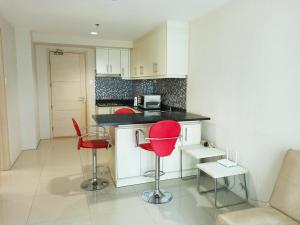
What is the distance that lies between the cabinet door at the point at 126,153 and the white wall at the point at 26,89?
97.8 inches

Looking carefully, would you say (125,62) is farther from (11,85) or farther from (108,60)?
(11,85)

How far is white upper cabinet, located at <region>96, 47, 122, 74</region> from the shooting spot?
5.16m

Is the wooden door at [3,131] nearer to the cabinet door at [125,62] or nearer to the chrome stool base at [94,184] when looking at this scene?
the chrome stool base at [94,184]

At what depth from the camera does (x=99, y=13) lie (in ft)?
10.5

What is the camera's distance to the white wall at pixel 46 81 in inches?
209

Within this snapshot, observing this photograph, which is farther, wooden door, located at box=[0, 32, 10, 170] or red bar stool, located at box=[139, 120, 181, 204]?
wooden door, located at box=[0, 32, 10, 170]

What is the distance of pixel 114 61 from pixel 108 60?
0.47ft

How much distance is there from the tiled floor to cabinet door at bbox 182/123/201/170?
10.4 inches

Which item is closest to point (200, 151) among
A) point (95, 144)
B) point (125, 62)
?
point (95, 144)

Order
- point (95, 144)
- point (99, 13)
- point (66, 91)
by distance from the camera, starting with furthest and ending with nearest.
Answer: point (66, 91)
point (99, 13)
point (95, 144)

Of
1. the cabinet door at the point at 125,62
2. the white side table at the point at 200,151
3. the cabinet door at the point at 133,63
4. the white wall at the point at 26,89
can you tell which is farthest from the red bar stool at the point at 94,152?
the cabinet door at the point at 125,62

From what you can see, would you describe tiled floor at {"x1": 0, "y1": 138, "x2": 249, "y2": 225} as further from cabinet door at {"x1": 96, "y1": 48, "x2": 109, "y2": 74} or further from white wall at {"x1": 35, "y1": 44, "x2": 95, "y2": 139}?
cabinet door at {"x1": 96, "y1": 48, "x2": 109, "y2": 74}

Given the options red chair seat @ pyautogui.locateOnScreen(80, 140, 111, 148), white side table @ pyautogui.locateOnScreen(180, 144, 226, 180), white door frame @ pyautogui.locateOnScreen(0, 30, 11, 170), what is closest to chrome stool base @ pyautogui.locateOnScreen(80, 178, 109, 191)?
red chair seat @ pyautogui.locateOnScreen(80, 140, 111, 148)

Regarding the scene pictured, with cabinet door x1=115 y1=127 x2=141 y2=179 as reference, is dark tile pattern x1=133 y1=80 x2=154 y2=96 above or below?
above
